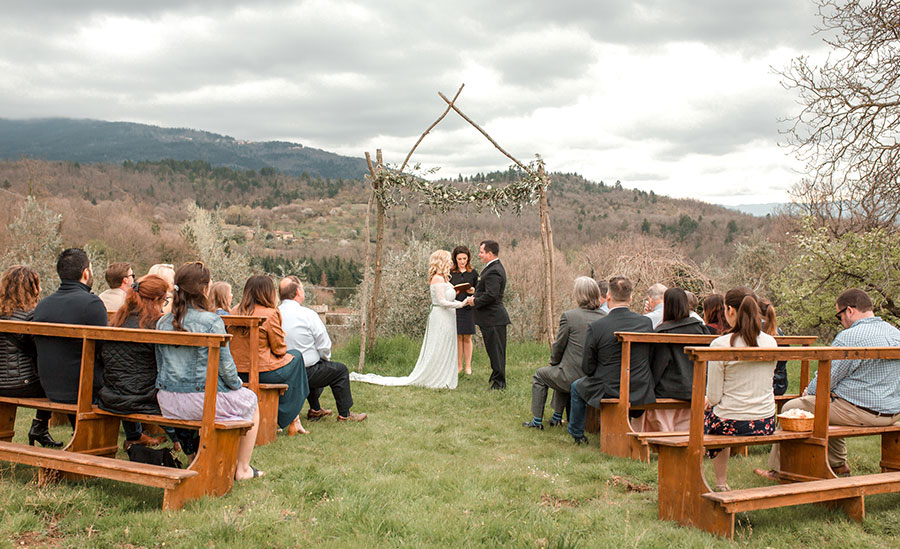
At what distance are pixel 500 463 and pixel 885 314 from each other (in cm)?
1108

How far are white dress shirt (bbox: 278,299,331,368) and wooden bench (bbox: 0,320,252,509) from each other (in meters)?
2.10

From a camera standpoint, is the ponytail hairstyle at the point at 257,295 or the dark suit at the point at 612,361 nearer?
the dark suit at the point at 612,361

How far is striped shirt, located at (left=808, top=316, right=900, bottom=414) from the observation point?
4691 millimetres

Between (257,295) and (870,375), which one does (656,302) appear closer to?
(870,375)

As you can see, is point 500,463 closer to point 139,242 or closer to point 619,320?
point 619,320

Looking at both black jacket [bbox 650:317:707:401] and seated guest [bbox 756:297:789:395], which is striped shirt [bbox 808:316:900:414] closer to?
seated guest [bbox 756:297:789:395]

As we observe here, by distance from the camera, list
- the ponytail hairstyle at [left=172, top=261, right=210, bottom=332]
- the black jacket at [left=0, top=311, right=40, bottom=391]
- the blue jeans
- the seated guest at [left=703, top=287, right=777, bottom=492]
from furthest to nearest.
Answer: the blue jeans → the black jacket at [left=0, top=311, right=40, bottom=391] → the ponytail hairstyle at [left=172, top=261, right=210, bottom=332] → the seated guest at [left=703, top=287, right=777, bottom=492]

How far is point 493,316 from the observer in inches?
368

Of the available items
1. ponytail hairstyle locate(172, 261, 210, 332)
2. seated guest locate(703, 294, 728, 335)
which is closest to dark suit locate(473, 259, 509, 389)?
seated guest locate(703, 294, 728, 335)

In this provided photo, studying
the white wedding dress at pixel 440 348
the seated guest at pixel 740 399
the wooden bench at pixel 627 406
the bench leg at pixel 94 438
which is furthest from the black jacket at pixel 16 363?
the white wedding dress at pixel 440 348

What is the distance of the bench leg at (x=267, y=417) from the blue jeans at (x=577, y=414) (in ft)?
9.48

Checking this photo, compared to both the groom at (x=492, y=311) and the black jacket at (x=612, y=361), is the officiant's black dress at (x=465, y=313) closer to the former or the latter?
the groom at (x=492, y=311)

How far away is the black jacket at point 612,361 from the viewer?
582cm

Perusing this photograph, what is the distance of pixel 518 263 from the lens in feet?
76.8
